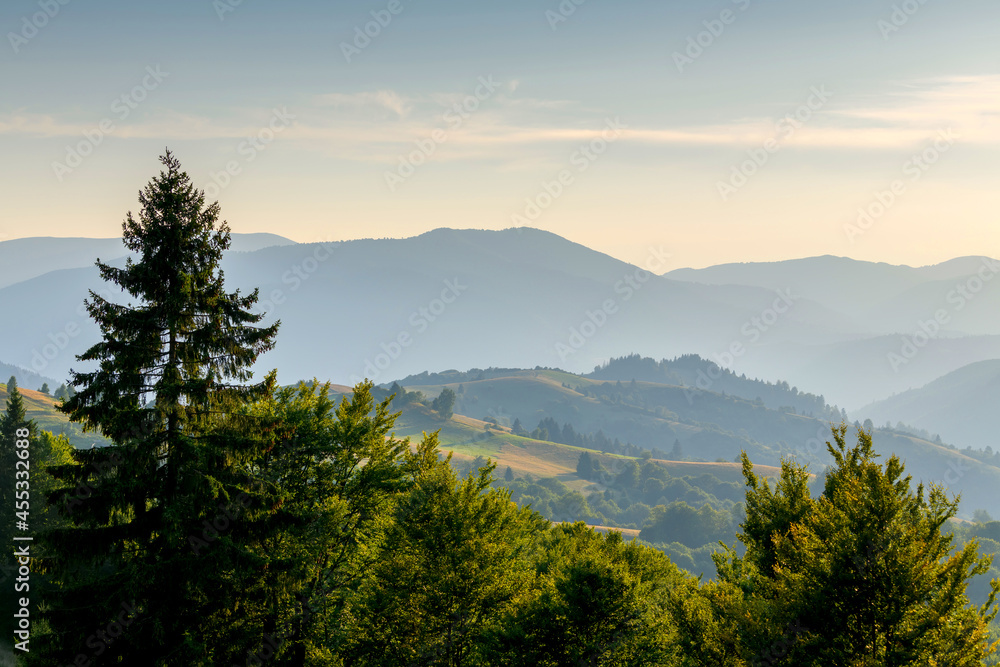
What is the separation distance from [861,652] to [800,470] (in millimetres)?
6855

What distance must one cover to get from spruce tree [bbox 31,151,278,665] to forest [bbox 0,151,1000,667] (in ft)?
0.19

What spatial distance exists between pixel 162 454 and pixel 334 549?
7.70 meters

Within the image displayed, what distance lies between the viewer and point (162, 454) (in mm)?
18531

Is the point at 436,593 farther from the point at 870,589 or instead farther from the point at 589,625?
the point at 870,589

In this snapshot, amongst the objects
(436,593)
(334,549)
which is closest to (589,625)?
(436,593)

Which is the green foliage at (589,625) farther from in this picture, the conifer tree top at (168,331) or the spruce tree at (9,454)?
the spruce tree at (9,454)

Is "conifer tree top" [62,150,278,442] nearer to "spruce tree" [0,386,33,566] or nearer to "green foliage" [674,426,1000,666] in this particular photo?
"green foliage" [674,426,1000,666]

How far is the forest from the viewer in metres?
15.7

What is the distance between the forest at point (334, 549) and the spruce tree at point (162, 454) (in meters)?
0.06

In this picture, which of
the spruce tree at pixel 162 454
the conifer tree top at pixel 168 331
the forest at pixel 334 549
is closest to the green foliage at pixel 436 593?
the forest at pixel 334 549

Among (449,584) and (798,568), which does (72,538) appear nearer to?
(449,584)

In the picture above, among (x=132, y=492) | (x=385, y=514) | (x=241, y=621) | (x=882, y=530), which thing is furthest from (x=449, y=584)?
(x=882, y=530)

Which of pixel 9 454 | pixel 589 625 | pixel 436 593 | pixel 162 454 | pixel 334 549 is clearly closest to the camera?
pixel 162 454

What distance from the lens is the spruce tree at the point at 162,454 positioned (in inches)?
701
